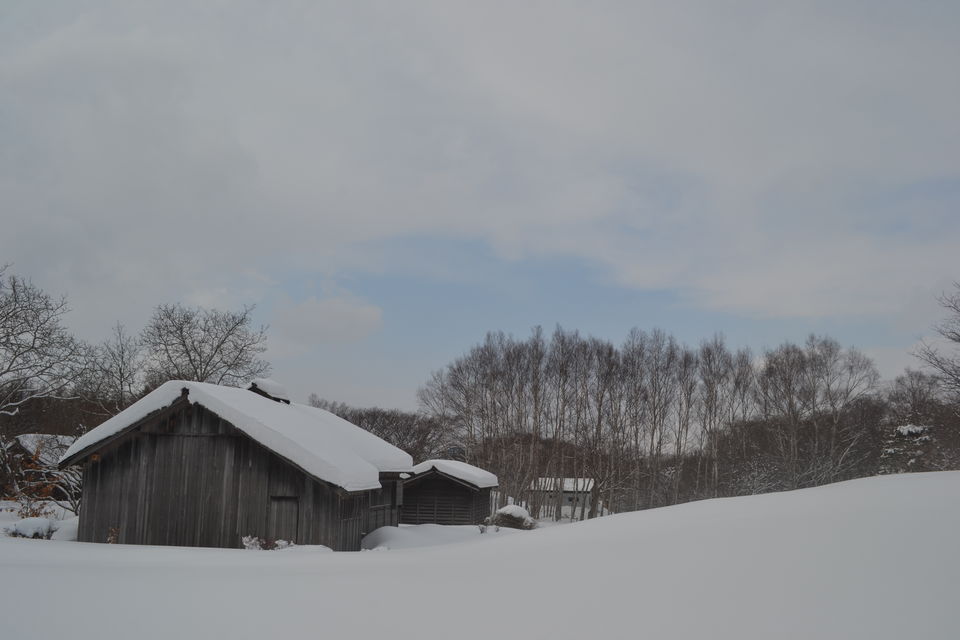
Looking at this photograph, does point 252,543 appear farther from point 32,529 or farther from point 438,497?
point 438,497

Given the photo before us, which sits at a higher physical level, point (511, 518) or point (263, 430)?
point (263, 430)

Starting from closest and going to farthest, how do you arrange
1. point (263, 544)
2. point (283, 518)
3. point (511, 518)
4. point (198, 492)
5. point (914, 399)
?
point (263, 544) → point (283, 518) → point (198, 492) → point (511, 518) → point (914, 399)

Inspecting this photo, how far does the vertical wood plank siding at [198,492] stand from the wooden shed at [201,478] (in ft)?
0.10

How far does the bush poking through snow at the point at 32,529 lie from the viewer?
1811 centimetres

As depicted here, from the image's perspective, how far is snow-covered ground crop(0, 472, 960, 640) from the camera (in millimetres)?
4340

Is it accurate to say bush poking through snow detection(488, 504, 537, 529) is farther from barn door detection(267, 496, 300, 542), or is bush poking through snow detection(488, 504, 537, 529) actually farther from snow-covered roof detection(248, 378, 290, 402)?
barn door detection(267, 496, 300, 542)

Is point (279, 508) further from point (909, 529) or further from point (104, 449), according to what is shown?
point (909, 529)

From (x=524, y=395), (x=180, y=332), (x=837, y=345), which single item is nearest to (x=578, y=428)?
(x=524, y=395)

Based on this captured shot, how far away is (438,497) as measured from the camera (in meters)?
37.6

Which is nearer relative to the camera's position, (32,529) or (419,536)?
(32,529)

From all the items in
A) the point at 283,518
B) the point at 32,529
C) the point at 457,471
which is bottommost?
the point at 32,529

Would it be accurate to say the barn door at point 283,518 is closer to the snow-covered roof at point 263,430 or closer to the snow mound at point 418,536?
the snow-covered roof at point 263,430

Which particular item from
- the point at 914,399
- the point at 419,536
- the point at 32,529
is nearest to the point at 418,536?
the point at 419,536

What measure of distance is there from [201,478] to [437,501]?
20248 mm
